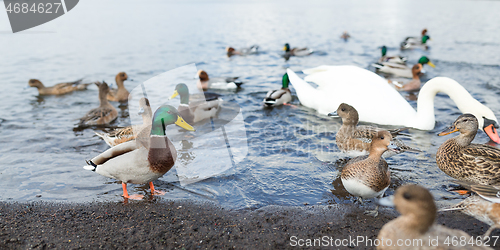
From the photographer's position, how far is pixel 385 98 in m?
7.04

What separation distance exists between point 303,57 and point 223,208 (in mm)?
14501

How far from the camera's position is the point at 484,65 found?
13.4 m

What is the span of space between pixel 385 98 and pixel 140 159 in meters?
5.36

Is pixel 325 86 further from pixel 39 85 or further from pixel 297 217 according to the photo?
pixel 39 85

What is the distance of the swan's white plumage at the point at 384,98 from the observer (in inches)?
258

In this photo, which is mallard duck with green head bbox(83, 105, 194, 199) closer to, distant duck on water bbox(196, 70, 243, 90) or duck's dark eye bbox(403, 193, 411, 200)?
duck's dark eye bbox(403, 193, 411, 200)

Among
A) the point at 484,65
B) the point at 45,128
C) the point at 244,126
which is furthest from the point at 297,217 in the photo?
the point at 484,65

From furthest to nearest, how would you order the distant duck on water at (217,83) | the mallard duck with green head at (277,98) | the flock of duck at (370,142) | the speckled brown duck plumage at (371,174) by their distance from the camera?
the distant duck on water at (217,83), the mallard duck with green head at (277,98), the speckled brown duck plumage at (371,174), the flock of duck at (370,142)

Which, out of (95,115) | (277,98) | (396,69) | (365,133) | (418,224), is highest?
(418,224)

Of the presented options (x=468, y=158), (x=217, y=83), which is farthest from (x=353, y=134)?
(x=217, y=83)

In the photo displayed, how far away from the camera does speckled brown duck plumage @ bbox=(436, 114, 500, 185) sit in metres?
4.18

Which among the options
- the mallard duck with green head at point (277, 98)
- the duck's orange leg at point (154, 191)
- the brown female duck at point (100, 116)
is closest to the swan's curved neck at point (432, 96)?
the mallard duck with green head at point (277, 98)

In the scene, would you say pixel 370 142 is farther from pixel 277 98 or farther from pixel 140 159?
pixel 277 98

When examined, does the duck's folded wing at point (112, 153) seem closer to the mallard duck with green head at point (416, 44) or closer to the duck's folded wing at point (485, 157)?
the duck's folded wing at point (485, 157)
